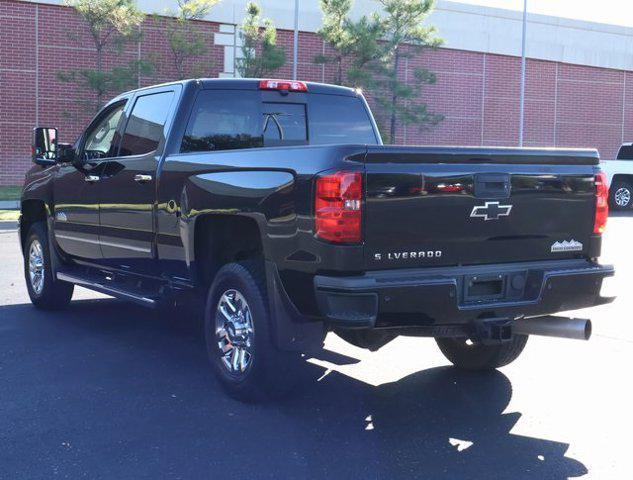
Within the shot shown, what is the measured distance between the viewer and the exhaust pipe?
489cm

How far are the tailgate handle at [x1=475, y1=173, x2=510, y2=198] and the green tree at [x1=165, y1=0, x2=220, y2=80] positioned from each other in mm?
19098

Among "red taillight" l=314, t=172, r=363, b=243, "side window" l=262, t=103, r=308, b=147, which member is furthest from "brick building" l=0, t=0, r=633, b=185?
"red taillight" l=314, t=172, r=363, b=243

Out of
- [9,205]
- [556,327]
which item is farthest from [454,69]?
[556,327]

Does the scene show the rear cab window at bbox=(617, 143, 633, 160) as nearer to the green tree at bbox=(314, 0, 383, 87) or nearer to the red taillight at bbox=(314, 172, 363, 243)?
the green tree at bbox=(314, 0, 383, 87)

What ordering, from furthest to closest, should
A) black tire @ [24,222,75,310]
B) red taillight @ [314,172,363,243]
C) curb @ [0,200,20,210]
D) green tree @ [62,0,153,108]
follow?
1. green tree @ [62,0,153,108]
2. curb @ [0,200,20,210]
3. black tire @ [24,222,75,310]
4. red taillight @ [314,172,363,243]

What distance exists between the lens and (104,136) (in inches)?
287

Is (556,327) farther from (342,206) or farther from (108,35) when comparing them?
(108,35)

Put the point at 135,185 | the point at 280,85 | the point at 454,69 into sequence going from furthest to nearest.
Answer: the point at 454,69, the point at 280,85, the point at 135,185

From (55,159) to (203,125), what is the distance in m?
1.93

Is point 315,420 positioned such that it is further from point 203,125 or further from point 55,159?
point 55,159

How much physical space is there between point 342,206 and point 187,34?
20.0 metres

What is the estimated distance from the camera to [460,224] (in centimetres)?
467

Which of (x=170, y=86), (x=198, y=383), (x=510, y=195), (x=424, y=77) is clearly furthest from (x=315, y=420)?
(x=424, y=77)

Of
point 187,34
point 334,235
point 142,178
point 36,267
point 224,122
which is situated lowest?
point 36,267
